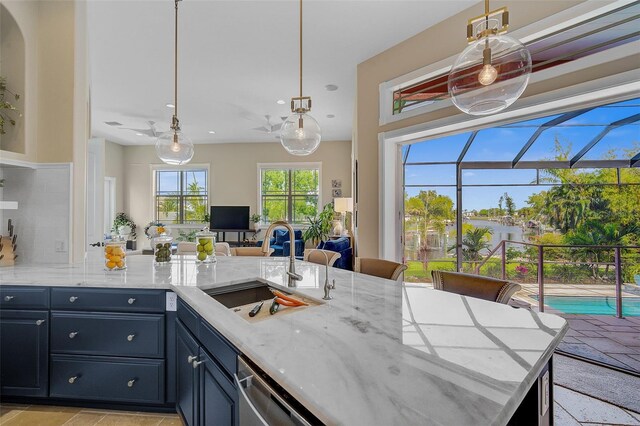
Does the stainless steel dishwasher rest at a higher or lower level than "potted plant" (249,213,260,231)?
lower

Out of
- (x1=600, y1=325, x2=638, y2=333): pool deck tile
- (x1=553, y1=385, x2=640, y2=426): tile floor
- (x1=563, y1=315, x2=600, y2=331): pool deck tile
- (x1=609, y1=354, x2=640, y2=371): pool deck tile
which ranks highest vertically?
(x1=600, y1=325, x2=638, y2=333): pool deck tile

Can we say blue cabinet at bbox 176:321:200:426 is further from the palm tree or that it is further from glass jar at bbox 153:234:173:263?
the palm tree

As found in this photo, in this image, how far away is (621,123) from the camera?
12.2ft

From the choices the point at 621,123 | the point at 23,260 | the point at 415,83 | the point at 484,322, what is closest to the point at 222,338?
the point at 484,322

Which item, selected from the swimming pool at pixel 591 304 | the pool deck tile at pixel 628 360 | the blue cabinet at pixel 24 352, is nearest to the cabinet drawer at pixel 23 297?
the blue cabinet at pixel 24 352

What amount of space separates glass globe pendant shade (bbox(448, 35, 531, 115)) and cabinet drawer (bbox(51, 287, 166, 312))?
2.16 meters

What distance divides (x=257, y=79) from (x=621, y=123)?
515cm

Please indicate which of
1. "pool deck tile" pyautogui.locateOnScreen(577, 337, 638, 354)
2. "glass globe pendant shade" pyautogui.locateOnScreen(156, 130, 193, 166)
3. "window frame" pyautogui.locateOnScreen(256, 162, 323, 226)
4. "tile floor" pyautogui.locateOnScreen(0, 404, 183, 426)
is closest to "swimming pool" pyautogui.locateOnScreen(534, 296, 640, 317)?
"pool deck tile" pyautogui.locateOnScreen(577, 337, 638, 354)

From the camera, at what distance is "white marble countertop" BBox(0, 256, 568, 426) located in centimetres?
62

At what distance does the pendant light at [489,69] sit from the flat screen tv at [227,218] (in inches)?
271

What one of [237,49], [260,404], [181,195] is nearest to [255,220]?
[181,195]

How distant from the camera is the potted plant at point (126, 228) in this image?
7.76 metres

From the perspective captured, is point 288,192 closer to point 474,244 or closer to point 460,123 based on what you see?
point 474,244

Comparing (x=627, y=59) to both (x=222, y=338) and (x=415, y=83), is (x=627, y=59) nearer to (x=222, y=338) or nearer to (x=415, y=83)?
(x=415, y=83)
